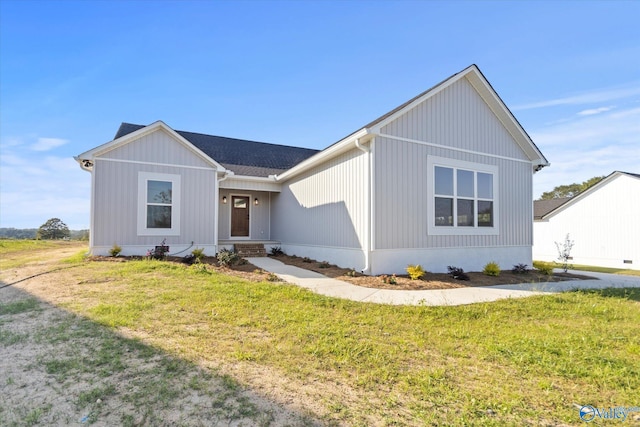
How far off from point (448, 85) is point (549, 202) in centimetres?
2045

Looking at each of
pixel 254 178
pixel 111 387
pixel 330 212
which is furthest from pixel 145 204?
pixel 111 387

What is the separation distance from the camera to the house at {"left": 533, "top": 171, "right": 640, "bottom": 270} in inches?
633

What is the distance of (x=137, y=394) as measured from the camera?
7.85ft

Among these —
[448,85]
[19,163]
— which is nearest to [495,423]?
[448,85]

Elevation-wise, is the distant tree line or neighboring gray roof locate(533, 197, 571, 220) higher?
neighboring gray roof locate(533, 197, 571, 220)

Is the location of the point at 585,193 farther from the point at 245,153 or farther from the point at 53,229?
the point at 53,229

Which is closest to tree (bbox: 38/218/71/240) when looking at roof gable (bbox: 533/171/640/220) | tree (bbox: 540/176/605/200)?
roof gable (bbox: 533/171/640/220)

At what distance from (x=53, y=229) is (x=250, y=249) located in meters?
24.3

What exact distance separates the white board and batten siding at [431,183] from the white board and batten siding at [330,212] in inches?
23.1

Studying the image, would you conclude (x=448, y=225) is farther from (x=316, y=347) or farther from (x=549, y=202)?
(x=549, y=202)

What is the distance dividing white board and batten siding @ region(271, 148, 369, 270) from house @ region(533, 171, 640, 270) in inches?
672

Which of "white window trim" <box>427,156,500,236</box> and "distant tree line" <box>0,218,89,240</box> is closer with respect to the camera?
"white window trim" <box>427,156,500,236</box>

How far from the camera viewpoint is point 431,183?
8820mm

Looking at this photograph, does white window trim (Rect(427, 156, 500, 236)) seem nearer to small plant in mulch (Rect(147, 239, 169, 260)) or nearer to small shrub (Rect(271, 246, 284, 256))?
small shrub (Rect(271, 246, 284, 256))
